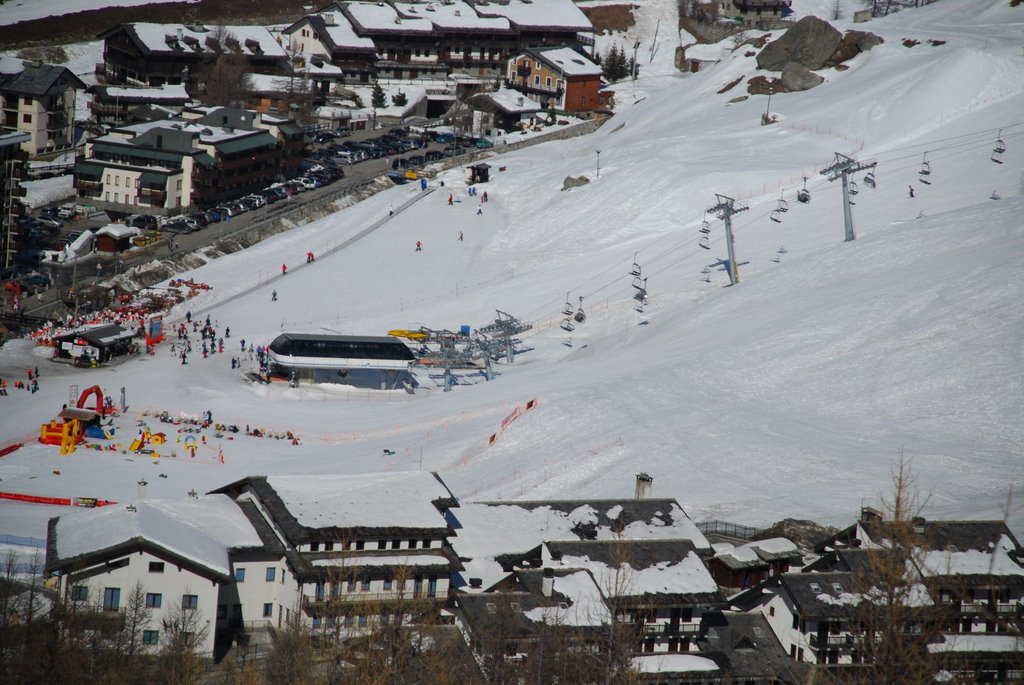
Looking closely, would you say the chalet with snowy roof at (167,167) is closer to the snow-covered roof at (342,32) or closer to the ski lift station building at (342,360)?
the ski lift station building at (342,360)

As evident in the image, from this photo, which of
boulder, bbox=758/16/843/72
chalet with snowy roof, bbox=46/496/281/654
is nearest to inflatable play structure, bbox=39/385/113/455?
chalet with snowy roof, bbox=46/496/281/654

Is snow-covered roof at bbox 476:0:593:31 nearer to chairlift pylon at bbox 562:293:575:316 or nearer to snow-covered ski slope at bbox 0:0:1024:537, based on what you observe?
snow-covered ski slope at bbox 0:0:1024:537

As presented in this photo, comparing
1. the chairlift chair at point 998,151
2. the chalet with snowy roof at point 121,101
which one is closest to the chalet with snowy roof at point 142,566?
the chairlift chair at point 998,151

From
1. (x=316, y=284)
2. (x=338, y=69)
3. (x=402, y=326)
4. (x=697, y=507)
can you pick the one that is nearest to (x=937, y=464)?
(x=697, y=507)

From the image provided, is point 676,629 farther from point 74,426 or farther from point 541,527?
point 74,426

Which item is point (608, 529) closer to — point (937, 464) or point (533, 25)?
point (937, 464)

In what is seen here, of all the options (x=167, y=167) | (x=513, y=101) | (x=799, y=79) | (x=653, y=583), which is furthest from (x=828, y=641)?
(x=513, y=101)
